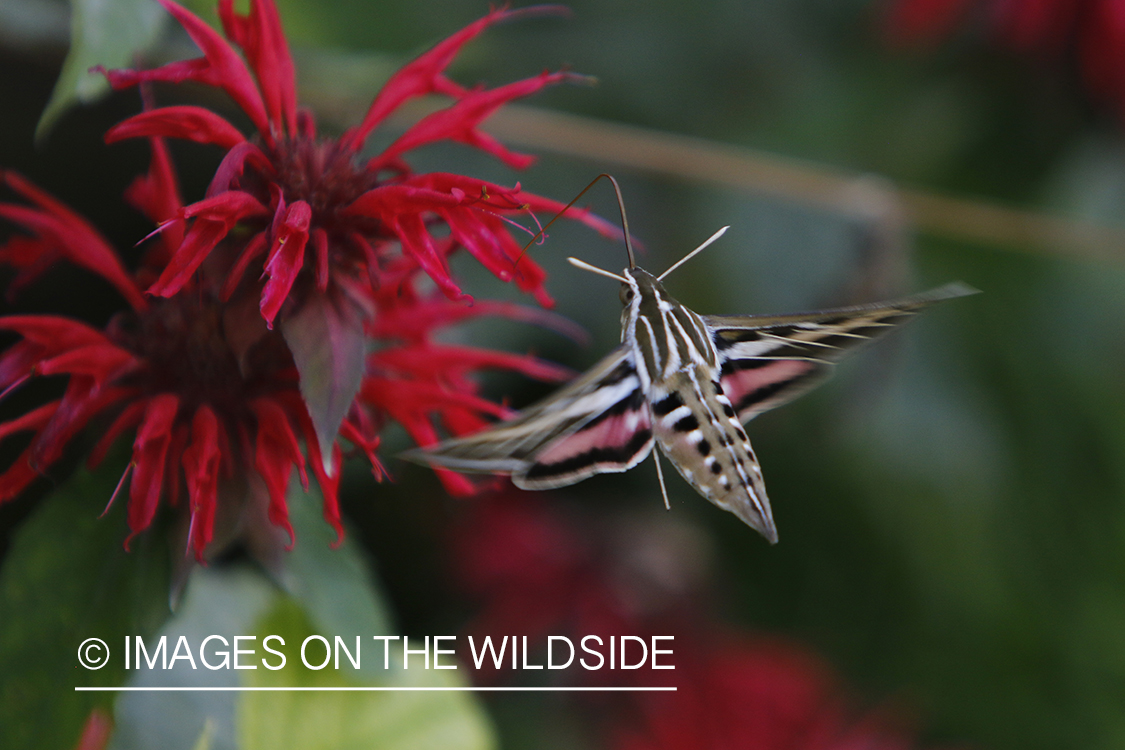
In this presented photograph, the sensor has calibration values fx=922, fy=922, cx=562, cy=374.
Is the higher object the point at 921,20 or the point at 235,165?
the point at 921,20

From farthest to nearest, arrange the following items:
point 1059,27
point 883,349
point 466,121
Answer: point 1059,27
point 883,349
point 466,121

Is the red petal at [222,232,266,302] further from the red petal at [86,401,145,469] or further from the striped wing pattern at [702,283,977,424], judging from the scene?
the striped wing pattern at [702,283,977,424]

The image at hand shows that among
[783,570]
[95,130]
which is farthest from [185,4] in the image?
[783,570]

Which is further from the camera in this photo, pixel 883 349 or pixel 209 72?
pixel 883 349

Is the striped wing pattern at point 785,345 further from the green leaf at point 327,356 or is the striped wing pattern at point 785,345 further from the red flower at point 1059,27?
the red flower at point 1059,27

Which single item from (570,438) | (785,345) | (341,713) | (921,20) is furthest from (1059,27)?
(341,713)

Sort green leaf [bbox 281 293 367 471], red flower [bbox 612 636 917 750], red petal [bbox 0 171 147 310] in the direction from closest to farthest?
1. green leaf [bbox 281 293 367 471]
2. red petal [bbox 0 171 147 310]
3. red flower [bbox 612 636 917 750]

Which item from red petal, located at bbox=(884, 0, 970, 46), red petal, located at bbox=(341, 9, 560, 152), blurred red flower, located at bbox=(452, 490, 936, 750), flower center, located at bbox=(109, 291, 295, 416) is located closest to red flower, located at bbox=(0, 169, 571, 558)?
flower center, located at bbox=(109, 291, 295, 416)

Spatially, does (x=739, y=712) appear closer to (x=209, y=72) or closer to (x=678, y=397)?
(x=678, y=397)
